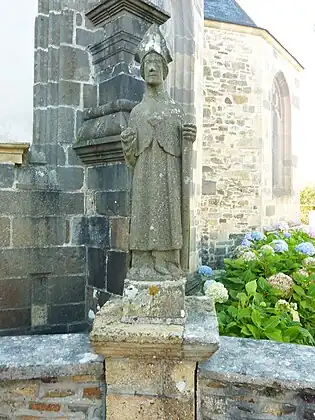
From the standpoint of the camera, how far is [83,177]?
12.5 ft

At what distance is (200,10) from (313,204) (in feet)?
44.3

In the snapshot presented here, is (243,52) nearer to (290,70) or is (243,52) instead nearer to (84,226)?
(290,70)

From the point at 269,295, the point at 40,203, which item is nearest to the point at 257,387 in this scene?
the point at 269,295

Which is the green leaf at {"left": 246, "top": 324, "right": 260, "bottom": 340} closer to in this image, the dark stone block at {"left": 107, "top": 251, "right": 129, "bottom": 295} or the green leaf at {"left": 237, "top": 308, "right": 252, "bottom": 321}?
the green leaf at {"left": 237, "top": 308, "right": 252, "bottom": 321}

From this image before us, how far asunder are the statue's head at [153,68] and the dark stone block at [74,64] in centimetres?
186

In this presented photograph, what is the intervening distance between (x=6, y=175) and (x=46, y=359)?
1971 millimetres

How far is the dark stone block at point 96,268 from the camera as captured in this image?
140 inches

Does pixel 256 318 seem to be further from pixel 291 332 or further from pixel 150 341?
pixel 150 341

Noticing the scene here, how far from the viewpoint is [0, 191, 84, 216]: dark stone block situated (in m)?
3.47

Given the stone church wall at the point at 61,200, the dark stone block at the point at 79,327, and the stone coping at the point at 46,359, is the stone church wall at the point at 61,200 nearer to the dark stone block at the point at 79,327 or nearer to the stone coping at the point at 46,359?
the dark stone block at the point at 79,327

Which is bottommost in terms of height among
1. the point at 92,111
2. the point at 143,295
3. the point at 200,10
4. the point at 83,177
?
the point at 143,295

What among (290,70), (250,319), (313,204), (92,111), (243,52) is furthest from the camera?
(313,204)

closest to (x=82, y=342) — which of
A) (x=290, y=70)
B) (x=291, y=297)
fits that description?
(x=291, y=297)

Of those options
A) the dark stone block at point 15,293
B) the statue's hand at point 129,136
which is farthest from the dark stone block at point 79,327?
the statue's hand at point 129,136
